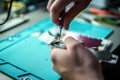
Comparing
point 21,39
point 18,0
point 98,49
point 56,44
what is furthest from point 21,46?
point 18,0

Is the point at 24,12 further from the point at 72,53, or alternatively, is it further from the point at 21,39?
the point at 72,53

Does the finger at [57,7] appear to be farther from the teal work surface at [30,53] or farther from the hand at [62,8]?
the teal work surface at [30,53]

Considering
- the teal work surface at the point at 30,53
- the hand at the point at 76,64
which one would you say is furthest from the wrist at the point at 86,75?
the teal work surface at the point at 30,53

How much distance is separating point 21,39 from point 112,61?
1.25ft

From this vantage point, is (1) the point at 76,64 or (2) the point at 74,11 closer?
(1) the point at 76,64

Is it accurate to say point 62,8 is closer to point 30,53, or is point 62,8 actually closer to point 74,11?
point 74,11

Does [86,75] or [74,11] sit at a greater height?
[74,11]

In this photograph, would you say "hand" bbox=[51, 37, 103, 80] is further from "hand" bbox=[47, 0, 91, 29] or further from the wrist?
"hand" bbox=[47, 0, 91, 29]

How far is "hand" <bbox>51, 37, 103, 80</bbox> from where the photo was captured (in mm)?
566

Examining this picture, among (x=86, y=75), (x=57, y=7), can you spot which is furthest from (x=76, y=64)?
(x=57, y=7)

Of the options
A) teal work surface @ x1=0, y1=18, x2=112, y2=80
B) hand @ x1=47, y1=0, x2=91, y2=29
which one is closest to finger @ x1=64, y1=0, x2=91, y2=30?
hand @ x1=47, y1=0, x2=91, y2=29

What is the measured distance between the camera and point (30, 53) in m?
0.82

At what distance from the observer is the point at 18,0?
4.06 ft

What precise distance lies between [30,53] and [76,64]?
0.94 feet
